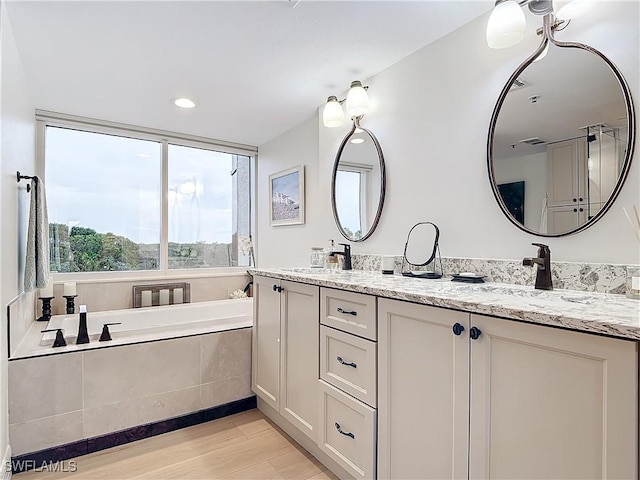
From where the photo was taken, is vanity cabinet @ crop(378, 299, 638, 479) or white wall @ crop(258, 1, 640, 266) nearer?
vanity cabinet @ crop(378, 299, 638, 479)

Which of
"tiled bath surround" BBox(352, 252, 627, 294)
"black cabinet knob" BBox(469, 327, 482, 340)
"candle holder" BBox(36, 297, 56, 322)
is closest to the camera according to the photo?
"black cabinet knob" BBox(469, 327, 482, 340)

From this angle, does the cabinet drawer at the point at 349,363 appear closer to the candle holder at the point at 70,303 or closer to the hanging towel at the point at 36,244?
the hanging towel at the point at 36,244

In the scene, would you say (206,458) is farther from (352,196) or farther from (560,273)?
(560,273)

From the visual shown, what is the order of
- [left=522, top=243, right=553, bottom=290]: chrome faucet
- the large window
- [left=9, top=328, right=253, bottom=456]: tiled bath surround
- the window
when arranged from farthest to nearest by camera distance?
1. the large window
2. the window
3. [left=9, top=328, right=253, bottom=456]: tiled bath surround
4. [left=522, top=243, right=553, bottom=290]: chrome faucet

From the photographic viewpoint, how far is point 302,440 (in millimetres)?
2074

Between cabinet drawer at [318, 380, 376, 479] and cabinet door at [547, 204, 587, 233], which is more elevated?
cabinet door at [547, 204, 587, 233]

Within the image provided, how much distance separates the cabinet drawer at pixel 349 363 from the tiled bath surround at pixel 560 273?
0.64 meters

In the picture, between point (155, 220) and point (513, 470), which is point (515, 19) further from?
point (155, 220)

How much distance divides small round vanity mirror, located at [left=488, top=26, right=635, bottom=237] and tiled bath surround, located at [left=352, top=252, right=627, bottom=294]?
15 centimetres

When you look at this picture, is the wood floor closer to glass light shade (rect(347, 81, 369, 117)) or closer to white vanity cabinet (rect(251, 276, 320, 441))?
white vanity cabinet (rect(251, 276, 320, 441))

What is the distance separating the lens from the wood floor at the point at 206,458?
5.99ft

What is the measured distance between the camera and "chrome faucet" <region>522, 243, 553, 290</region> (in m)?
1.40

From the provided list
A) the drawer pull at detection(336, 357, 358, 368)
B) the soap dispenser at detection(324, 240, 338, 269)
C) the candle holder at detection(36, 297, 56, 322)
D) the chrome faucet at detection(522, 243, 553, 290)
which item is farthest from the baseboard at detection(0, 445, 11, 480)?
the chrome faucet at detection(522, 243, 553, 290)

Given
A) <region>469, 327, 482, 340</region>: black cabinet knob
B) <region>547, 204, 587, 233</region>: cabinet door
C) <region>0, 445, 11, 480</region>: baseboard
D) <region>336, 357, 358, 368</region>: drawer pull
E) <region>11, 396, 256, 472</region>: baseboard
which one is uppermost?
<region>547, 204, 587, 233</region>: cabinet door
